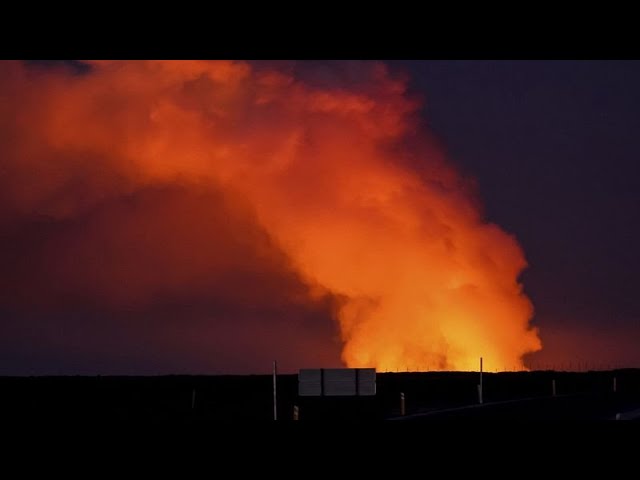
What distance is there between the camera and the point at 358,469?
4.75 m
